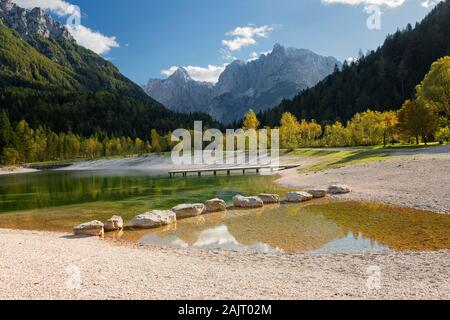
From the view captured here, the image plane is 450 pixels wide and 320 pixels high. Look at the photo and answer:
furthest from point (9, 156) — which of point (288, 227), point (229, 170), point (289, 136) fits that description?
point (288, 227)

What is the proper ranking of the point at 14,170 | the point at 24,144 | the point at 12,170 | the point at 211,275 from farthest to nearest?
the point at 24,144, the point at 14,170, the point at 12,170, the point at 211,275

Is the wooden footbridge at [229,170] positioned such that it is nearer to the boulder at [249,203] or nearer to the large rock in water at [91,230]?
the boulder at [249,203]

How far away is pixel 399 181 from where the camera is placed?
37750mm

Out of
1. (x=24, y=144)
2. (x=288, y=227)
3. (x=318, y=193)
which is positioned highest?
(x=24, y=144)

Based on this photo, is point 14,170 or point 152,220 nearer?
point 152,220

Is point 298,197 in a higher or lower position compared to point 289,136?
lower

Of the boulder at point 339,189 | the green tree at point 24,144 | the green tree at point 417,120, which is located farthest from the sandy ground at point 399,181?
the green tree at point 24,144

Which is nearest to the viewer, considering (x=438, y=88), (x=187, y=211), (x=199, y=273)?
(x=199, y=273)

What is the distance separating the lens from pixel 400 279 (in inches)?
506

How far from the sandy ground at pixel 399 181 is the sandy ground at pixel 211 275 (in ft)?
48.2

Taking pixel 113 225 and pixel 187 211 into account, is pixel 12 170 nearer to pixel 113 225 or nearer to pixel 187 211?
pixel 187 211

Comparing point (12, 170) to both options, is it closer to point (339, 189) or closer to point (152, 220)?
point (152, 220)

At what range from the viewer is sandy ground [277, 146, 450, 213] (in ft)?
97.0

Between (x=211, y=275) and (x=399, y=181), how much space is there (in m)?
31.1
